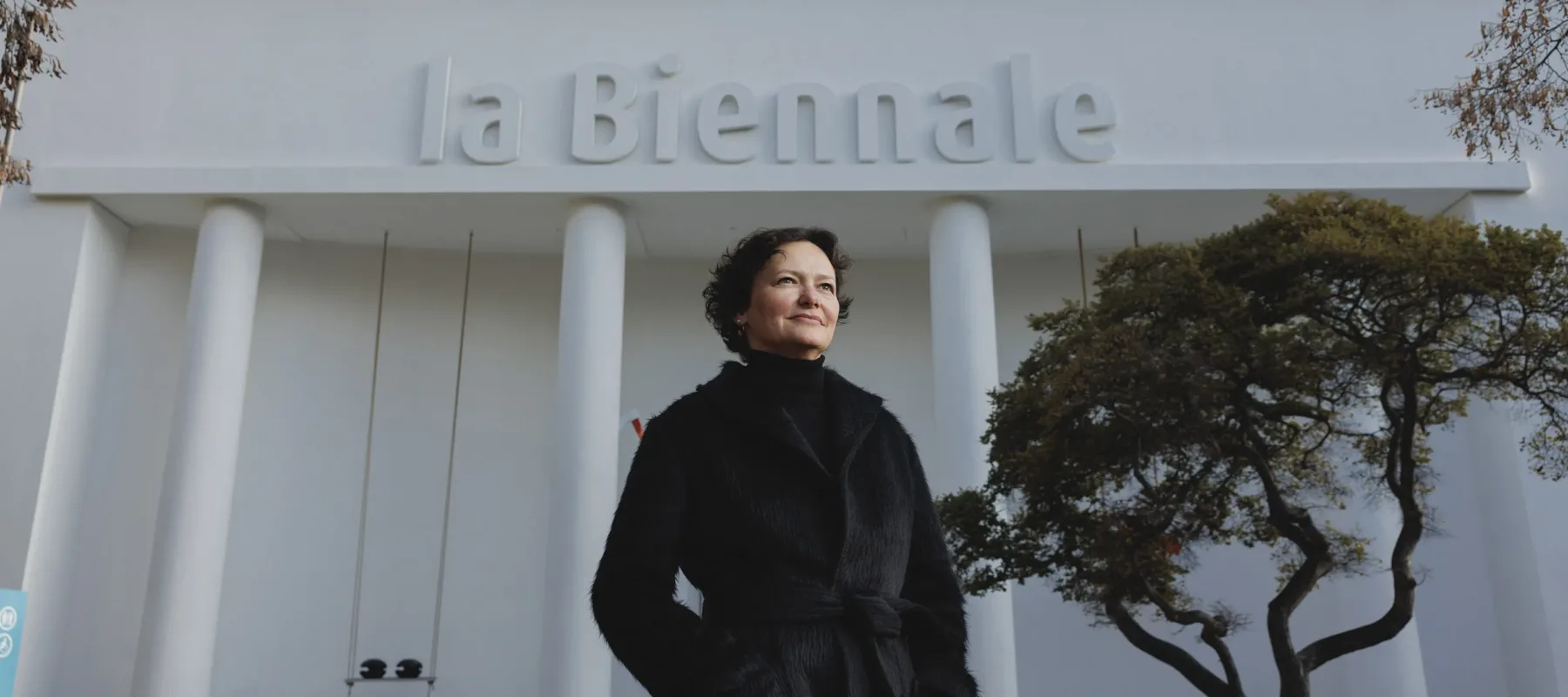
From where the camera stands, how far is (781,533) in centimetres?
211

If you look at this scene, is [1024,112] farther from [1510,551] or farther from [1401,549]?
[1510,551]

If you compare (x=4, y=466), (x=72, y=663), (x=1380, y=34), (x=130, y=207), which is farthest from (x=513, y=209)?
(x=1380, y=34)

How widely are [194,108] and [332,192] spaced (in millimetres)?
1941

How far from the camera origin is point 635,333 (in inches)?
648

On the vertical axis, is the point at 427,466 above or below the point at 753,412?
above

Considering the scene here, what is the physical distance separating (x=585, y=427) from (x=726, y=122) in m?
3.60

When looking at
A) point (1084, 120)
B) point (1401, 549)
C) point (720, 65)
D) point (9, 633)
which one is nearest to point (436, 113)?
point (720, 65)

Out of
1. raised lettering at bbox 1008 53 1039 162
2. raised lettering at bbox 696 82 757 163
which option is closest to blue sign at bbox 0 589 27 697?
raised lettering at bbox 696 82 757 163

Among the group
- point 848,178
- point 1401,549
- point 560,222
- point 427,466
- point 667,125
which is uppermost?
point 667,125

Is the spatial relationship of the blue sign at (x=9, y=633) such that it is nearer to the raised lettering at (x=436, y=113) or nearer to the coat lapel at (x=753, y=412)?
the raised lettering at (x=436, y=113)

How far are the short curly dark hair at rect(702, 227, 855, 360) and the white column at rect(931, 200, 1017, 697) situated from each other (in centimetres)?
1005

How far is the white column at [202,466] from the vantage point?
498 inches

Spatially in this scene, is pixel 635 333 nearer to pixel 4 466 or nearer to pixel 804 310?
pixel 4 466

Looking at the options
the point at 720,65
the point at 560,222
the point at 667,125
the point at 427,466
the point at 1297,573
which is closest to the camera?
the point at 1297,573
